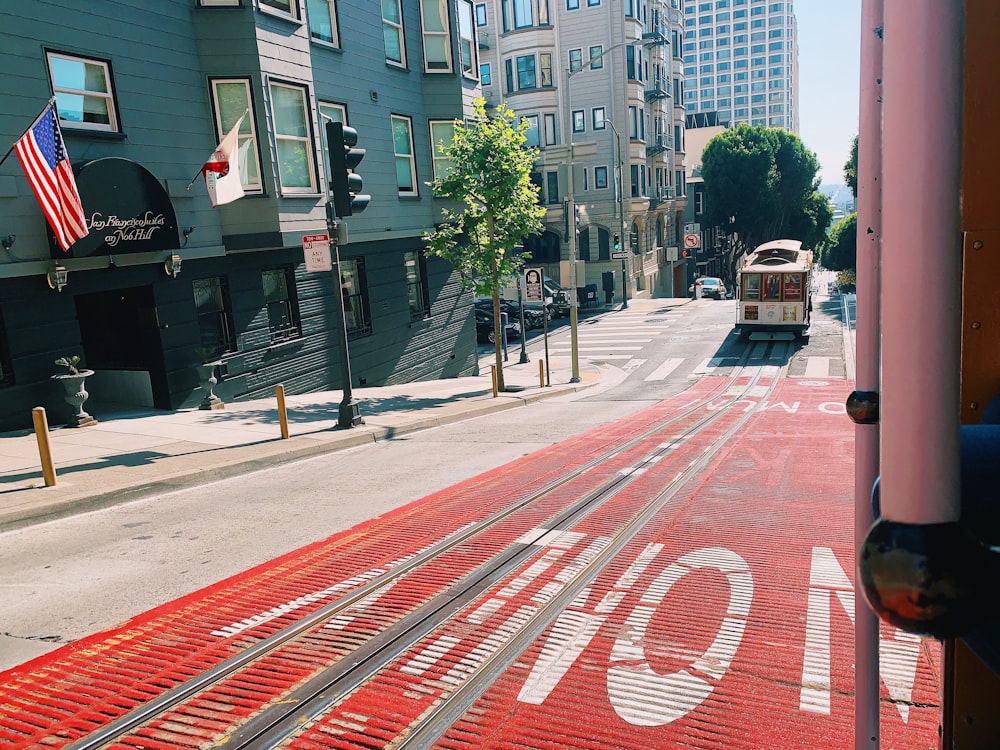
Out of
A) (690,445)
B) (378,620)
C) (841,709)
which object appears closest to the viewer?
(841,709)

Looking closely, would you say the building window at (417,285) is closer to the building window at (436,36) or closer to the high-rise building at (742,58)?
the building window at (436,36)

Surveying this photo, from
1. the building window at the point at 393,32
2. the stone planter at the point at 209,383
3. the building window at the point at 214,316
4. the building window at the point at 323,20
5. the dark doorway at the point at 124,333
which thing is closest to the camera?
the dark doorway at the point at 124,333

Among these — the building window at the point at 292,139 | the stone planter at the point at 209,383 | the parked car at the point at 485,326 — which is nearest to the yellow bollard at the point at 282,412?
the stone planter at the point at 209,383

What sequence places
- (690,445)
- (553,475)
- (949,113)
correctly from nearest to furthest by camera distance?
(949,113), (553,475), (690,445)

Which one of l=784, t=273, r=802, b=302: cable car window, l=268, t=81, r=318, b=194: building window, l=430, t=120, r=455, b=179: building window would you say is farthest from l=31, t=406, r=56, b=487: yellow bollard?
l=784, t=273, r=802, b=302: cable car window

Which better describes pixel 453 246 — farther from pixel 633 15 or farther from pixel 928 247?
pixel 633 15

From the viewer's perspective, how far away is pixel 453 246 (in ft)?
68.5

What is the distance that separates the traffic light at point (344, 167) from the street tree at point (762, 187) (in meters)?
52.7

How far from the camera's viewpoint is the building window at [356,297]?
2050 cm

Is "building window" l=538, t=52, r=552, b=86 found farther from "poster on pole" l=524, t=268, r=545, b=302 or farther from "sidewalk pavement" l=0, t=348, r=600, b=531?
"sidewalk pavement" l=0, t=348, r=600, b=531

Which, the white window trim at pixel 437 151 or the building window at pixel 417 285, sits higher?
the white window trim at pixel 437 151

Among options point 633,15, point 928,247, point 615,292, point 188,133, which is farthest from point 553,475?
point 633,15

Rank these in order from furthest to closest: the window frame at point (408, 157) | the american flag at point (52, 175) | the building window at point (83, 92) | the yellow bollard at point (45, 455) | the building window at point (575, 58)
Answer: the building window at point (575, 58)
the window frame at point (408, 157)
the building window at point (83, 92)
the american flag at point (52, 175)
the yellow bollard at point (45, 455)

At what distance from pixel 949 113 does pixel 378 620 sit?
16.2 feet
